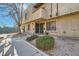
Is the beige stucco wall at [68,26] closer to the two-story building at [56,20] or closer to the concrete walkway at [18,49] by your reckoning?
the two-story building at [56,20]

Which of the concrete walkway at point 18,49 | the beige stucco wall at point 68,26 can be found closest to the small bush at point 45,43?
the concrete walkway at point 18,49

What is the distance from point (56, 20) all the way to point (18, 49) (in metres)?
2.25

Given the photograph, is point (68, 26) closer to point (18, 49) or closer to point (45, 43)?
point (45, 43)

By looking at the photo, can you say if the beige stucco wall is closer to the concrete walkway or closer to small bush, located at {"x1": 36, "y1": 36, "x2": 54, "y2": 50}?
small bush, located at {"x1": 36, "y1": 36, "x2": 54, "y2": 50}

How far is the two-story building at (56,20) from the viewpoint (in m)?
5.36

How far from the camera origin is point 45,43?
191 inches

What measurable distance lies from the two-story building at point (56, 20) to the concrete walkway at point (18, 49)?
0.56 metres

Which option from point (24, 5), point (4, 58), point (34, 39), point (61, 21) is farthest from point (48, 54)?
point (61, 21)

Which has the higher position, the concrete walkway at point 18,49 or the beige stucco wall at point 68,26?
the beige stucco wall at point 68,26

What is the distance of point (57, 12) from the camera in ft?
20.7

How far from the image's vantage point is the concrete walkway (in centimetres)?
451

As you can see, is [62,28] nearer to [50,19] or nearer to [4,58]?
[50,19]

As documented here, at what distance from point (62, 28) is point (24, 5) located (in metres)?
1.78

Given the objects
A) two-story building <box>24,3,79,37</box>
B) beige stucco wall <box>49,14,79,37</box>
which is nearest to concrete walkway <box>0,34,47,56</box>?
two-story building <box>24,3,79,37</box>
